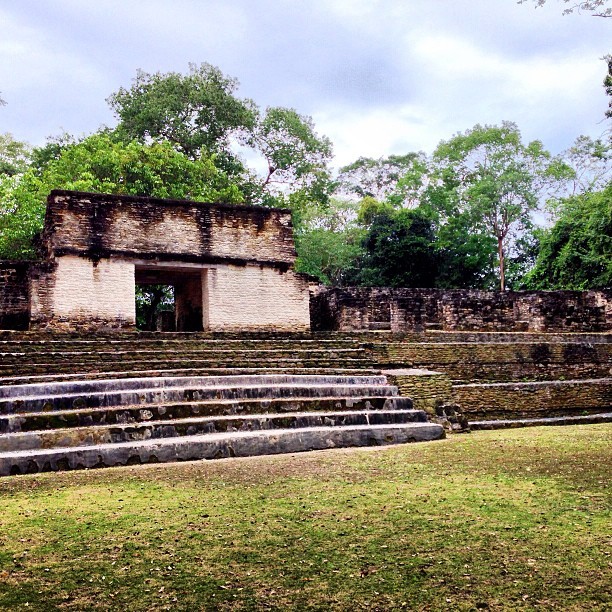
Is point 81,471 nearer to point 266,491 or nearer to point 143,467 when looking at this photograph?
point 143,467

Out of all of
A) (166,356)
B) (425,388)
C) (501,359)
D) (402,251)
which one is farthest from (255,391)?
(402,251)

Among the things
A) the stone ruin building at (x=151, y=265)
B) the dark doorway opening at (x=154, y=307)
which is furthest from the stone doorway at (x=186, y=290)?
the dark doorway opening at (x=154, y=307)

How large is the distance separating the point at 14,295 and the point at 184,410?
7.32 meters

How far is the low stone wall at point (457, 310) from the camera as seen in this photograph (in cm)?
1359

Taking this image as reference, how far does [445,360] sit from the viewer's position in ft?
30.8

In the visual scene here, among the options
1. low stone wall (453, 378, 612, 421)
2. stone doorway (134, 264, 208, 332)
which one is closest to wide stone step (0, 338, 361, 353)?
low stone wall (453, 378, 612, 421)

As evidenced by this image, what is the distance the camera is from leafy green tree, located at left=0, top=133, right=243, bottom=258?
53.0ft

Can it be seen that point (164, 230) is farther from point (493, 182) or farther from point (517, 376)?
point (493, 182)

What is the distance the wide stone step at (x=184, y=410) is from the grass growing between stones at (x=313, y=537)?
995mm

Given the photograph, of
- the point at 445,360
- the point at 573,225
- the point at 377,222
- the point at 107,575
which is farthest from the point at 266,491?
the point at 377,222

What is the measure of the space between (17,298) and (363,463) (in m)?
9.26

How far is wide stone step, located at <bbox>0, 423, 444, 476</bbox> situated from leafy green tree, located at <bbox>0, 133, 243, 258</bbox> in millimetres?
11937

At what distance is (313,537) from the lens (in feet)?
10.3

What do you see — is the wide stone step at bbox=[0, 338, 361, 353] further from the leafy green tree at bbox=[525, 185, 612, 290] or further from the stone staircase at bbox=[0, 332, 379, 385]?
the leafy green tree at bbox=[525, 185, 612, 290]
